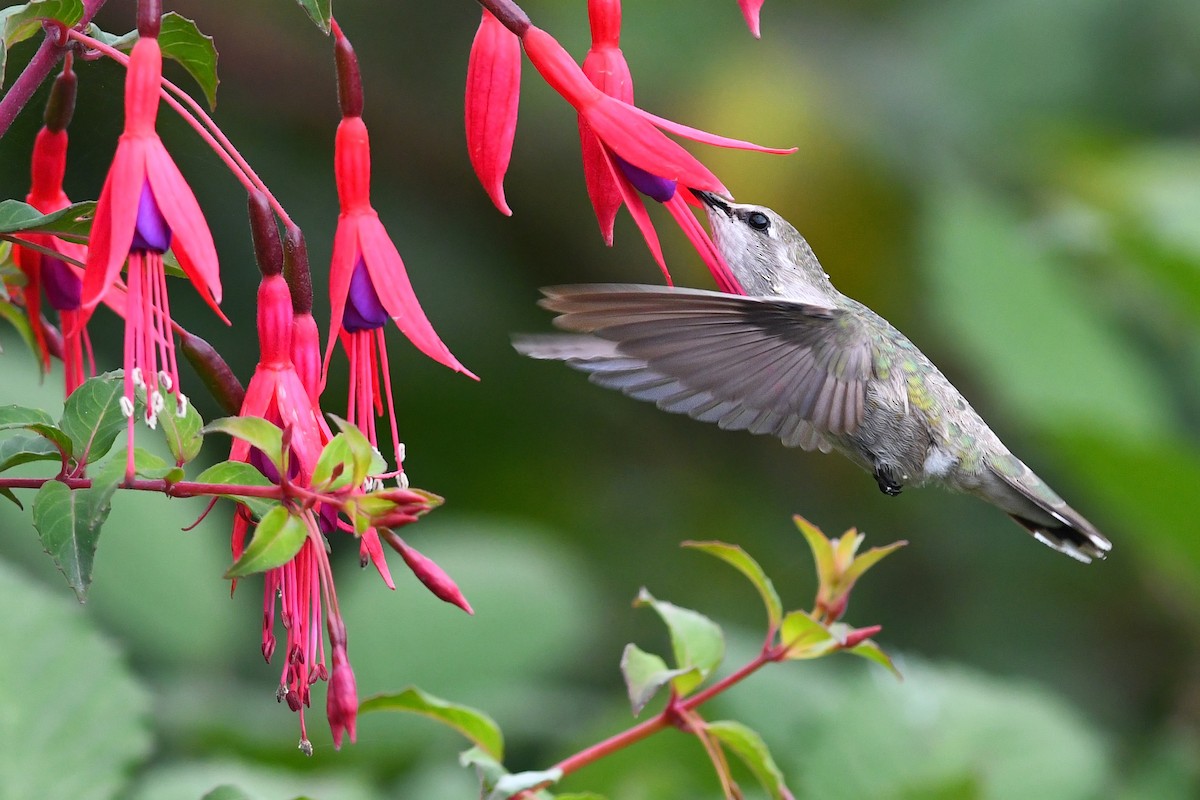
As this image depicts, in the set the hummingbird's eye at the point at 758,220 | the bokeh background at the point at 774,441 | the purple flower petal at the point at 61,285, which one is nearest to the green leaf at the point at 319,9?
the purple flower petal at the point at 61,285

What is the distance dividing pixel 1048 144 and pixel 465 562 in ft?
5.95

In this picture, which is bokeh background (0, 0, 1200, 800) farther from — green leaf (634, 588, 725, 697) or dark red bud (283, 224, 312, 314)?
dark red bud (283, 224, 312, 314)

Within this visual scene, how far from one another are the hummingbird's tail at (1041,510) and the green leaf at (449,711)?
0.71 metres

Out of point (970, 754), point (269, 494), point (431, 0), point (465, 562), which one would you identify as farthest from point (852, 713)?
point (431, 0)

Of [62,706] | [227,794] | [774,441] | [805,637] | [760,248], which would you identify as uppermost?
[760,248]

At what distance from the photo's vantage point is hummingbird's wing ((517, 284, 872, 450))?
3.36ft

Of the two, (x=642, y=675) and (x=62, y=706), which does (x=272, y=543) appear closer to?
(x=642, y=675)

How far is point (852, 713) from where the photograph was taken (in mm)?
1627

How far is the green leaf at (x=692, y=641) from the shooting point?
102 centimetres

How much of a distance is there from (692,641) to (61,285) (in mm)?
526

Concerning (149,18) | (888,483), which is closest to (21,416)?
(149,18)

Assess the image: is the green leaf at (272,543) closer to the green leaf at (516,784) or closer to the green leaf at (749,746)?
the green leaf at (516,784)

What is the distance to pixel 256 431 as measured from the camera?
30.1 inches

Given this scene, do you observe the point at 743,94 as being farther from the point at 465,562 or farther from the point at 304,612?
the point at 304,612
